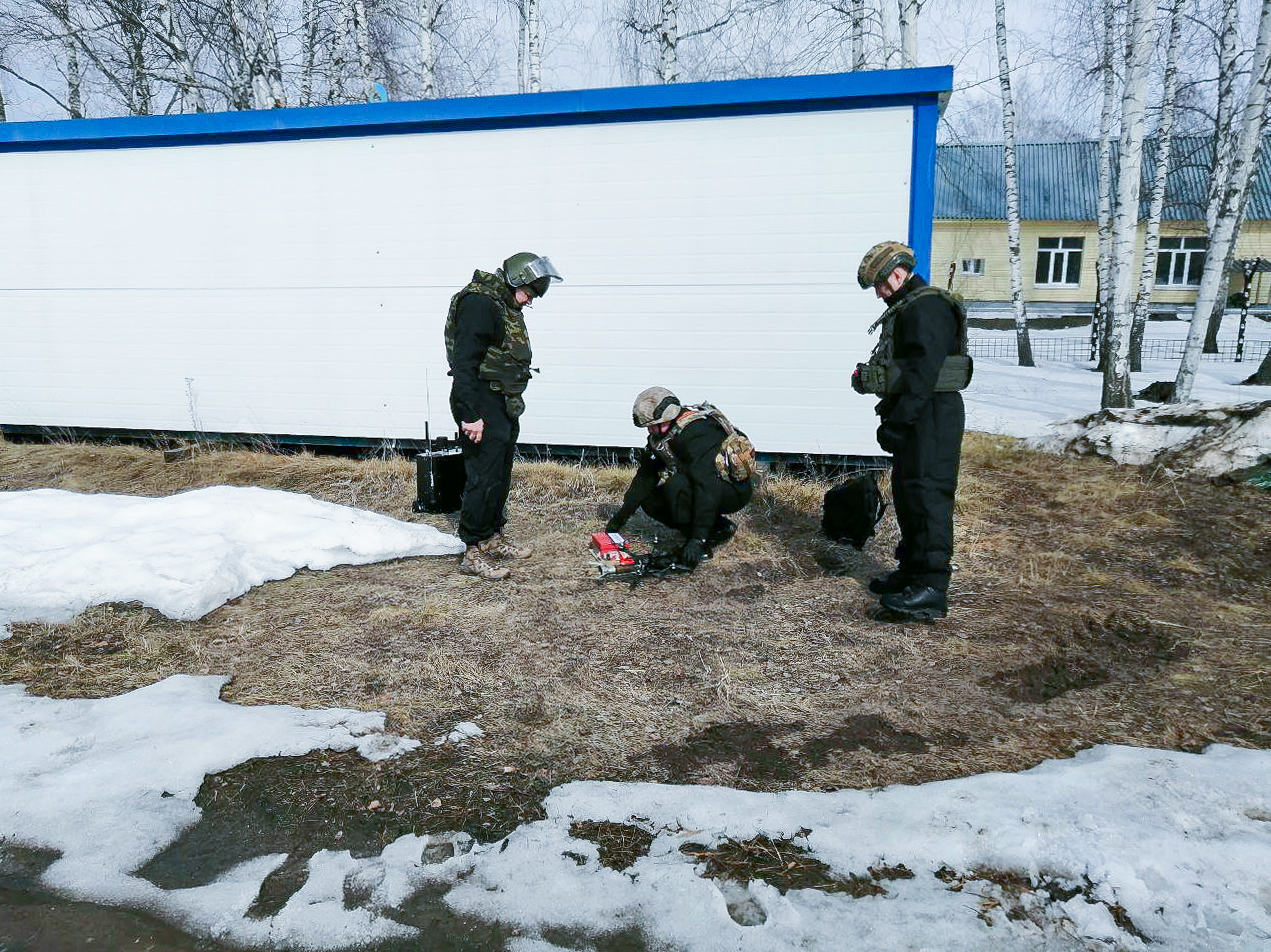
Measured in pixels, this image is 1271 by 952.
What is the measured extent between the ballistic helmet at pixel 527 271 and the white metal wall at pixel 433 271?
2.36m

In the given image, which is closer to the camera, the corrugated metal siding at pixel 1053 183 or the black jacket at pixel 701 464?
the black jacket at pixel 701 464

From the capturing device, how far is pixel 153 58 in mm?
17141

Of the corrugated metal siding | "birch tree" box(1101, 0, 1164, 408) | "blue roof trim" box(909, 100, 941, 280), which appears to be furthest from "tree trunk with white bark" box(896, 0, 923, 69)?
the corrugated metal siding

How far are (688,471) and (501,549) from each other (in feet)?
4.15

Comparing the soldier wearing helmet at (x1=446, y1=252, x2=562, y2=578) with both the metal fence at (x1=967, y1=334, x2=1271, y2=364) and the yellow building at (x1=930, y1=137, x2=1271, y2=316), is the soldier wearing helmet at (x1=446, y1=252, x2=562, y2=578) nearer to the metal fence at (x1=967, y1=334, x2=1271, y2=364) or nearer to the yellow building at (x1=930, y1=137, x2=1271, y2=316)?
the metal fence at (x1=967, y1=334, x2=1271, y2=364)

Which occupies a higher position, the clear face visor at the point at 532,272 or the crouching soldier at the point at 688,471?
the clear face visor at the point at 532,272

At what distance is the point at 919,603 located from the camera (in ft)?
13.3

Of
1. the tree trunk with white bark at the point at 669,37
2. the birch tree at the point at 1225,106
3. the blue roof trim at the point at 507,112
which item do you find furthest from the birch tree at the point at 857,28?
the blue roof trim at the point at 507,112

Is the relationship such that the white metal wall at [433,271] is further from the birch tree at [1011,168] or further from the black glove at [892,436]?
the birch tree at [1011,168]

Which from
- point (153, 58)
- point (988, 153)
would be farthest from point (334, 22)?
point (988, 153)

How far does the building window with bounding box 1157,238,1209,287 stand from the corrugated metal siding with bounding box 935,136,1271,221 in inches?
37.2

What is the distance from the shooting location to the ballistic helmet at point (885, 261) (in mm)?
3953

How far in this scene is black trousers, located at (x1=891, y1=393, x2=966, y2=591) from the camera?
12.9 feet

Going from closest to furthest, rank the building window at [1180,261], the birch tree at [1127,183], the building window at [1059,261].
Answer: the birch tree at [1127,183]
the building window at [1180,261]
the building window at [1059,261]
